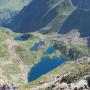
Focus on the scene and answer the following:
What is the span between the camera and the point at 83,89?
402 feet

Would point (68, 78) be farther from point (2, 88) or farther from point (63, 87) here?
point (2, 88)

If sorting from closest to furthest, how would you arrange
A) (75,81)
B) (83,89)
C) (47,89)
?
(83,89) → (75,81) → (47,89)

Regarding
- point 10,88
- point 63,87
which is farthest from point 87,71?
point 10,88

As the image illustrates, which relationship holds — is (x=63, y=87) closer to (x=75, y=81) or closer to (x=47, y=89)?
(x=75, y=81)

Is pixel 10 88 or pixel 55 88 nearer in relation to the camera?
pixel 55 88

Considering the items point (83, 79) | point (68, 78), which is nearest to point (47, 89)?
point (68, 78)

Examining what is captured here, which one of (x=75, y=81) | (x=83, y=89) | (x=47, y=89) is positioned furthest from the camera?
(x=47, y=89)

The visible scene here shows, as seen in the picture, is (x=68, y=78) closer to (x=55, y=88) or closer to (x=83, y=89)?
(x=55, y=88)

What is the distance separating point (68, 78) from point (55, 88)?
7.59 m

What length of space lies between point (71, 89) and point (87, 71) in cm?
2187

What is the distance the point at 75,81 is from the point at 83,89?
454 inches

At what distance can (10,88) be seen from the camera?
149m

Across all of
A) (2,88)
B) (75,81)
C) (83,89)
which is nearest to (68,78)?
(75,81)

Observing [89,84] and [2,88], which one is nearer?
[89,84]
